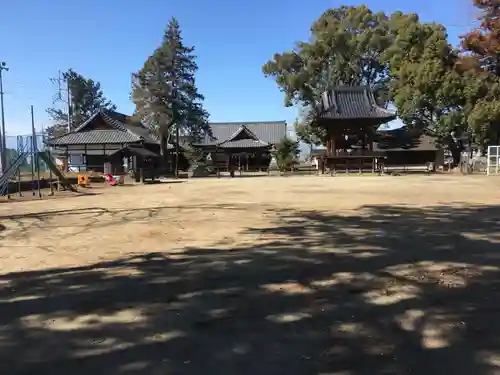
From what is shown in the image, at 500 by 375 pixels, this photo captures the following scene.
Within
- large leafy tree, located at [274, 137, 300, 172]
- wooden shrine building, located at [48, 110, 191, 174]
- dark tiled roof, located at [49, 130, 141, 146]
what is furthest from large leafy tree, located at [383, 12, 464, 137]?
dark tiled roof, located at [49, 130, 141, 146]

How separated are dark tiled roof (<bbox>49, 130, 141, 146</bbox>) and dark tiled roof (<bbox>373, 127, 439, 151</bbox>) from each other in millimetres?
25650

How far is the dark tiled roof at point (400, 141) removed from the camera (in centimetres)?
4728

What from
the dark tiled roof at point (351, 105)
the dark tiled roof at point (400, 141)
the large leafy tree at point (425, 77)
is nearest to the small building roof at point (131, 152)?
the dark tiled roof at point (351, 105)

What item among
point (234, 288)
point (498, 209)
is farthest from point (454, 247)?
point (498, 209)

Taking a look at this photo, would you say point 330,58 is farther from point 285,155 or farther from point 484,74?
point 484,74

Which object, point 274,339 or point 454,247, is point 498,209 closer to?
point 454,247

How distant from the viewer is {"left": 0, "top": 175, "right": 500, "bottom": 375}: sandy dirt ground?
9.66 ft

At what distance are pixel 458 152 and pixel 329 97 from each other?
45.0ft

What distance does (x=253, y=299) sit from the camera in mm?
4168

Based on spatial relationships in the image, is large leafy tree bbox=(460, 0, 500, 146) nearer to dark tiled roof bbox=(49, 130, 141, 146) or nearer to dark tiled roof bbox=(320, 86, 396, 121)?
dark tiled roof bbox=(320, 86, 396, 121)

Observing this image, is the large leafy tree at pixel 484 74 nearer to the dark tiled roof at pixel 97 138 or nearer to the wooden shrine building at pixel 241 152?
the wooden shrine building at pixel 241 152

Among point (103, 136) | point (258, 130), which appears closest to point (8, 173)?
point (103, 136)

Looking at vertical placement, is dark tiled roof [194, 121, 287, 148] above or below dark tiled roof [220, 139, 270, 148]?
above

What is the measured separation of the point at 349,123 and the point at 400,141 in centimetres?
1452
